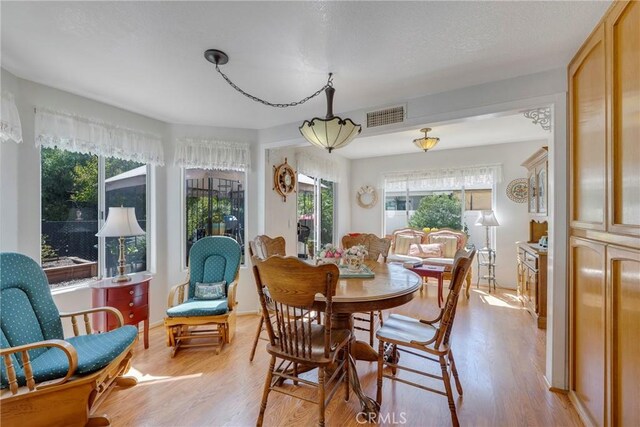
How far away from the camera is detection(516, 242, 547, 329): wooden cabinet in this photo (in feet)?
10.5

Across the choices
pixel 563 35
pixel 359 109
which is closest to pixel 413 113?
pixel 359 109

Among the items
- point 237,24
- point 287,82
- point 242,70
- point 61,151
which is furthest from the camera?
point 61,151

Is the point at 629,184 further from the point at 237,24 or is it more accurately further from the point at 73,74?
the point at 73,74

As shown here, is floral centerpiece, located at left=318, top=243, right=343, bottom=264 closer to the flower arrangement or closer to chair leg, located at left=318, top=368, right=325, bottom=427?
the flower arrangement

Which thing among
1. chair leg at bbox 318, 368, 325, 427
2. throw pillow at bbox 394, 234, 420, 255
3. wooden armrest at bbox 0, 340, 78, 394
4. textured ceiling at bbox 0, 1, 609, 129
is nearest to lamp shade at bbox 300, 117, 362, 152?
textured ceiling at bbox 0, 1, 609, 129

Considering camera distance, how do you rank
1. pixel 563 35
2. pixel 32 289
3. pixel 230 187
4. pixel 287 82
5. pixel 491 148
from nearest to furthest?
pixel 563 35 < pixel 32 289 < pixel 287 82 < pixel 230 187 < pixel 491 148

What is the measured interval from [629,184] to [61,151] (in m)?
4.11

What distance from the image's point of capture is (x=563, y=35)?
1773mm

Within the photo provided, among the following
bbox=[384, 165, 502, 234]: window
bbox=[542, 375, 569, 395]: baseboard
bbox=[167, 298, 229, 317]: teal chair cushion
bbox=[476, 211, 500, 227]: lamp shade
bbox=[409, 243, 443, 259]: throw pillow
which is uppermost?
bbox=[384, 165, 502, 234]: window

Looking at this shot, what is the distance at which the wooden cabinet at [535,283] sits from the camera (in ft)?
10.5

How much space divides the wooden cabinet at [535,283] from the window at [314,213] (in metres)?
3.06

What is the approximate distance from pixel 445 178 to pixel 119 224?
517 centimetres

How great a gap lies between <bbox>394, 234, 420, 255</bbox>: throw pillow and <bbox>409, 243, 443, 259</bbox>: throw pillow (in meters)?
0.13

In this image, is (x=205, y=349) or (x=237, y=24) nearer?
(x=237, y=24)
